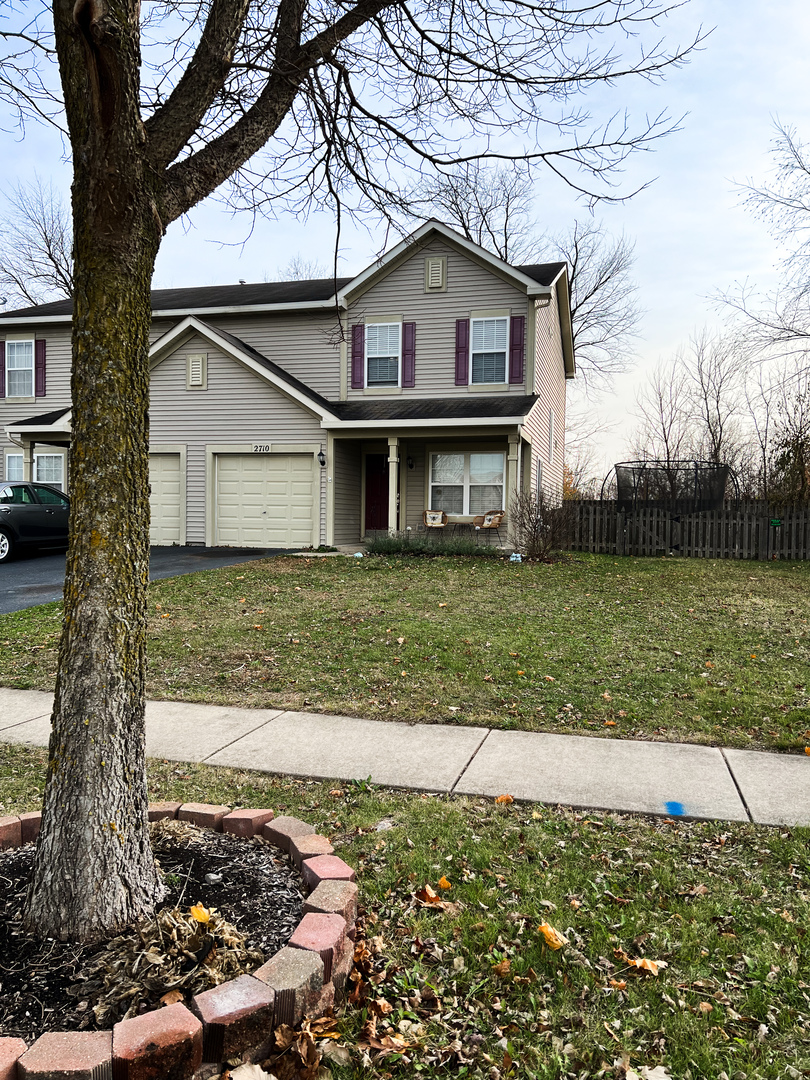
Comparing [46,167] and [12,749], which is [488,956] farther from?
[46,167]

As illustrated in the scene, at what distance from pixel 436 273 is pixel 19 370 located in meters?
12.4

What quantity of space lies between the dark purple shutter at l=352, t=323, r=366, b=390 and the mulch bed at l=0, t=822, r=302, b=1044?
16.7 meters

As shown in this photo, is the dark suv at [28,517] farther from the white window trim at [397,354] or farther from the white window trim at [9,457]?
the white window trim at [397,354]

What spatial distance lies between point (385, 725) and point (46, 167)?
414 cm

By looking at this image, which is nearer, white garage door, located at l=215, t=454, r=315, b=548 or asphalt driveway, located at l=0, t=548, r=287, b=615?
asphalt driveway, located at l=0, t=548, r=287, b=615

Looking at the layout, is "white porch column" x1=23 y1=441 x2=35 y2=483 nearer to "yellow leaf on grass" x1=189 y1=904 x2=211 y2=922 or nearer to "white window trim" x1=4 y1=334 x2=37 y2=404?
"white window trim" x1=4 y1=334 x2=37 y2=404

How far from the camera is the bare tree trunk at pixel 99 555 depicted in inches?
96.1

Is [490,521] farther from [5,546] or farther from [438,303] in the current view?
[5,546]

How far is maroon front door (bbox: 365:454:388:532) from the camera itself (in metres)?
19.6

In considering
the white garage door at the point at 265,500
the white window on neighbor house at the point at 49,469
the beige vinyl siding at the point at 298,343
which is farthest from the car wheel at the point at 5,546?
the beige vinyl siding at the point at 298,343

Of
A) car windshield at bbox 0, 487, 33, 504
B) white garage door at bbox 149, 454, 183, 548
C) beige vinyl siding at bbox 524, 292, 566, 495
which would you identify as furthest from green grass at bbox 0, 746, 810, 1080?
white garage door at bbox 149, 454, 183, 548

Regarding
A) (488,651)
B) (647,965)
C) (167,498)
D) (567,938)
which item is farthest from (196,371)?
(647,965)

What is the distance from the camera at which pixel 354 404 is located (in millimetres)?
18656

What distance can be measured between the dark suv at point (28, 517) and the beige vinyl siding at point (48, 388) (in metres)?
5.88
